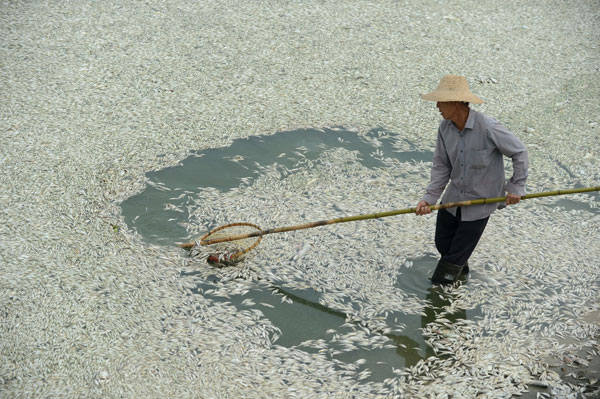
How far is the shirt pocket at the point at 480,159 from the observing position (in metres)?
3.89

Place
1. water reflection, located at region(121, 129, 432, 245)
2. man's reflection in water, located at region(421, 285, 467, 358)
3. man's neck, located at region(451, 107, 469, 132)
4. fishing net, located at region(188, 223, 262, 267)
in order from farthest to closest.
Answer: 1. water reflection, located at region(121, 129, 432, 245)
2. fishing net, located at region(188, 223, 262, 267)
3. man's reflection in water, located at region(421, 285, 467, 358)
4. man's neck, located at region(451, 107, 469, 132)

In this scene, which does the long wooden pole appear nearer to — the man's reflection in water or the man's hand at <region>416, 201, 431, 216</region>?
the man's hand at <region>416, 201, 431, 216</region>

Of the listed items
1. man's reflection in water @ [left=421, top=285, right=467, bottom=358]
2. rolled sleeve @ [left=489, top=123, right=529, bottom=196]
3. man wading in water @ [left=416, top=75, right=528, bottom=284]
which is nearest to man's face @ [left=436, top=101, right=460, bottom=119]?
man wading in water @ [left=416, top=75, right=528, bottom=284]

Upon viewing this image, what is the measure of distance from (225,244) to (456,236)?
182 cm

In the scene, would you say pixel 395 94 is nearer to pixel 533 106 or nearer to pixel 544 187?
pixel 533 106

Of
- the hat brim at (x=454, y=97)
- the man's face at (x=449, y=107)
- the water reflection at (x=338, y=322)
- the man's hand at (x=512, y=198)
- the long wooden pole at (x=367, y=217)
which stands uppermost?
the hat brim at (x=454, y=97)

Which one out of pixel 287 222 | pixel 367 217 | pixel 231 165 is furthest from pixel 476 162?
pixel 231 165

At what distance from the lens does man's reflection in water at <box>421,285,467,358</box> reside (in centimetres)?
431

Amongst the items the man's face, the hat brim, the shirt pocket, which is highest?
the hat brim

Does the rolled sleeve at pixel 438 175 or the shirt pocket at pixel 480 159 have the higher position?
the shirt pocket at pixel 480 159

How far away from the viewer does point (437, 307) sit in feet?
14.5

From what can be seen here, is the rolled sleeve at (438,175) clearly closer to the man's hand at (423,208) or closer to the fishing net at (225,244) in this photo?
the man's hand at (423,208)

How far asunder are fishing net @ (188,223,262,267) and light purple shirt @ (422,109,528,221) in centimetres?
151

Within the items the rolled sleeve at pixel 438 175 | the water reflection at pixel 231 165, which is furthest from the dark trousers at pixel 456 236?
the water reflection at pixel 231 165
